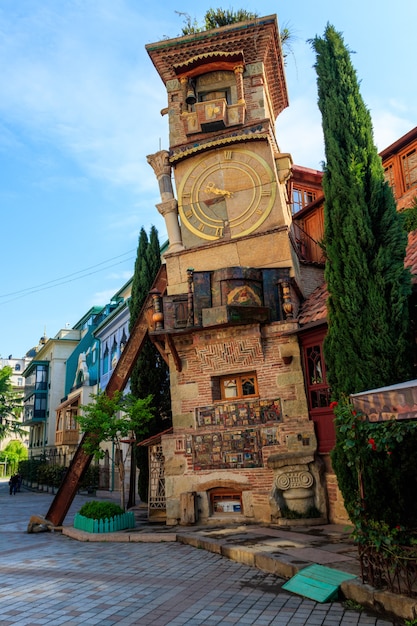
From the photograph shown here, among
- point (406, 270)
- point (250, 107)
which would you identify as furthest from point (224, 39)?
point (406, 270)

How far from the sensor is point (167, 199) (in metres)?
14.9

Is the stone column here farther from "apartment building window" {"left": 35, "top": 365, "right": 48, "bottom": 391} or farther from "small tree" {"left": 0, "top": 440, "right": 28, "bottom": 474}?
"small tree" {"left": 0, "top": 440, "right": 28, "bottom": 474}

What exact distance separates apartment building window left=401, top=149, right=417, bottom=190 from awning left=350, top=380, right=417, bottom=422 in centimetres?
987

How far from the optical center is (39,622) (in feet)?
18.8

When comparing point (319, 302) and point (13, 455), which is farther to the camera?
point (13, 455)

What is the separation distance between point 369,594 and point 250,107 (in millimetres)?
12864

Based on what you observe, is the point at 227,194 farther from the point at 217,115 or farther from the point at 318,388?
the point at 318,388

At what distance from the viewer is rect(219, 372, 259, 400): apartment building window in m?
12.6

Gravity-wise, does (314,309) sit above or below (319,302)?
below

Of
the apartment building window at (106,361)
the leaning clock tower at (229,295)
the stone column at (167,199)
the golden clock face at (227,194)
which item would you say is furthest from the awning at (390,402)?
the apartment building window at (106,361)

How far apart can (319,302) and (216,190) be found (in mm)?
4451

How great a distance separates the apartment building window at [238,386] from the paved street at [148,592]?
12.8 feet

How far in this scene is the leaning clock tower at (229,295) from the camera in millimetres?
11812

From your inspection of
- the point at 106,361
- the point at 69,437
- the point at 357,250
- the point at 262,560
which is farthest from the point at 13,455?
the point at 357,250
